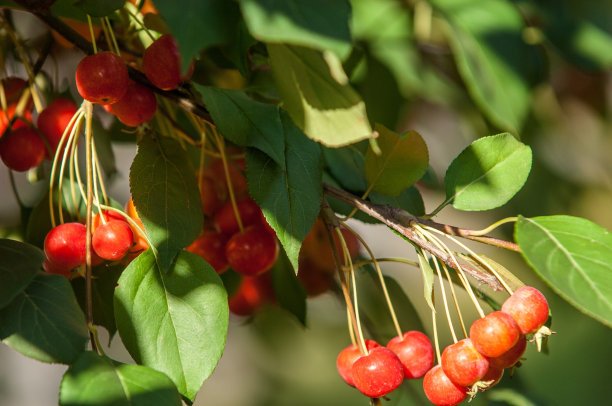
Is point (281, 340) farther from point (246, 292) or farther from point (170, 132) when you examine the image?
point (170, 132)

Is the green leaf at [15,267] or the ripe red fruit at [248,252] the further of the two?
the ripe red fruit at [248,252]

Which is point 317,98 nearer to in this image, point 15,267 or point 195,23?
point 195,23

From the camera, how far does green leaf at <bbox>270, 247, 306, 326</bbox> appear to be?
0.59 m

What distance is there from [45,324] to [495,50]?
1.70 feet

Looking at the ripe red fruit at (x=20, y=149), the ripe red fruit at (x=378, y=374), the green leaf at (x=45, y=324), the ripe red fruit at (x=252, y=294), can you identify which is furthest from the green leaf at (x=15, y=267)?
the ripe red fruit at (x=252, y=294)

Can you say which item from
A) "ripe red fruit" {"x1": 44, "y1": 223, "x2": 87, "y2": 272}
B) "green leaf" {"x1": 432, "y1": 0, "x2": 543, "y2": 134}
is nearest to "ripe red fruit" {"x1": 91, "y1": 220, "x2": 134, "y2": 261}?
"ripe red fruit" {"x1": 44, "y1": 223, "x2": 87, "y2": 272}

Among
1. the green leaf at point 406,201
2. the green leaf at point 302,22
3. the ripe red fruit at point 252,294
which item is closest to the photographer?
the green leaf at point 302,22

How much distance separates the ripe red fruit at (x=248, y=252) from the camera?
0.50 metres

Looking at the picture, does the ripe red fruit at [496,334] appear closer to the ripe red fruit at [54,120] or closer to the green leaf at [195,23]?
the green leaf at [195,23]

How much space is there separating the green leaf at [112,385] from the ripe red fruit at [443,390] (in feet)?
0.56

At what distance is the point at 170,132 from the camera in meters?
0.52

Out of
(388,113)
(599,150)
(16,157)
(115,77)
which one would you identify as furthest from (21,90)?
(599,150)

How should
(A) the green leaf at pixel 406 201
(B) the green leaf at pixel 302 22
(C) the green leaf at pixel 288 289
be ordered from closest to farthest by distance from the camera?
(B) the green leaf at pixel 302 22, (A) the green leaf at pixel 406 201, (C) the green leaf at pixel 288 289

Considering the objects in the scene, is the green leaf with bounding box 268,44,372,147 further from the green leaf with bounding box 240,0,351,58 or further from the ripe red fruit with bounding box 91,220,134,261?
the ripe red fruit with bounding box 91,220,134,261
